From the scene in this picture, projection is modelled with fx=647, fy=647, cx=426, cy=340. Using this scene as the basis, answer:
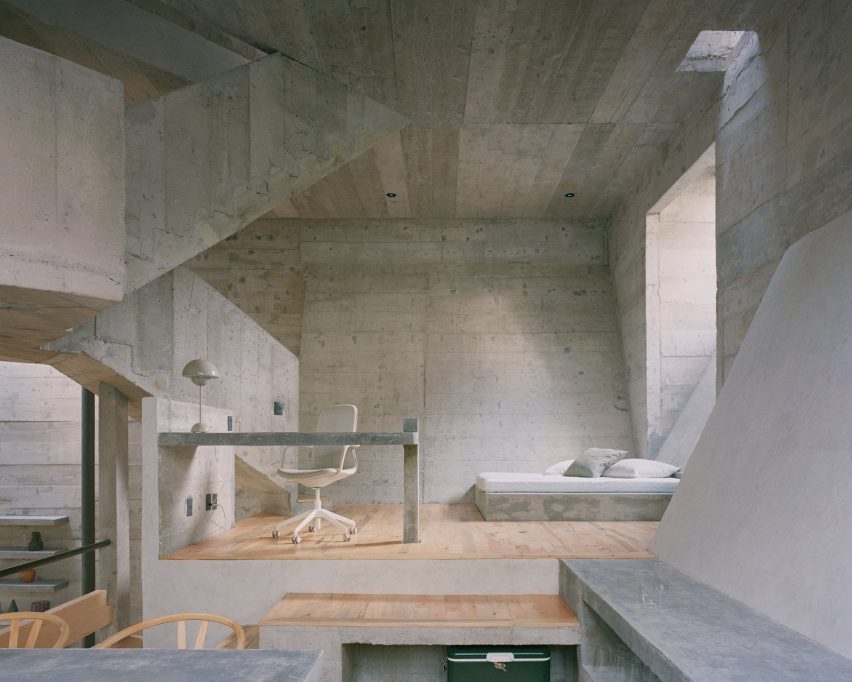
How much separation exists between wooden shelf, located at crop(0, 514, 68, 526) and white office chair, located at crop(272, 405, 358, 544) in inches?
133

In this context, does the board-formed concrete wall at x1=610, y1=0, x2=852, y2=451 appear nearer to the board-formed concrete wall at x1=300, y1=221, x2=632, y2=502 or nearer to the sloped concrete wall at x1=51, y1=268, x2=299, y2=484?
the board-formed concrete wall at x1=300, y1=221, x2=632, y2=502

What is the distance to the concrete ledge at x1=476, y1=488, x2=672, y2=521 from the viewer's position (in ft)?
17.7

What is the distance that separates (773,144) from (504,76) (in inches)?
75.3

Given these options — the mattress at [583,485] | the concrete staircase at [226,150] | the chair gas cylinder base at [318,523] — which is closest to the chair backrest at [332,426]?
the chair gas cylinder base at [318,523]

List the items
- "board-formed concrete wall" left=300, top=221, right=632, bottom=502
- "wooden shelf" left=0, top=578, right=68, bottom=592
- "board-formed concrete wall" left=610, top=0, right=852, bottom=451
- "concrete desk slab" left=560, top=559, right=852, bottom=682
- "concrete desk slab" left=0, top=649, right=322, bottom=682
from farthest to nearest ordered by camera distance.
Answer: "board-formed concrete wall" left=300, top=221, right=632, bottom=502
"wooden shelf" left=0, top=578, right=68, bottom=592
"board-formed concrete wall" left=610, top=0, right=852, bottom=451
"concrete desk slab" left=560, top=559, right=852, bottom=682
"concrete desk slab" left=0, top=649, right=322, bottom=682

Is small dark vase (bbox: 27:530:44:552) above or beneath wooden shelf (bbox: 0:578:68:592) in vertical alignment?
above

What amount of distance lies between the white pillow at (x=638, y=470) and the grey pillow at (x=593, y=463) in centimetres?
7

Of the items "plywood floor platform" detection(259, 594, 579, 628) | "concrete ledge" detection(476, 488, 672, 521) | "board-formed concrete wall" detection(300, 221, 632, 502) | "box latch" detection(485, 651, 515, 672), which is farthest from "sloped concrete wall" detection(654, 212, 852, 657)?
"board-formed concrete wall" detection(300, 221, 632, 502)

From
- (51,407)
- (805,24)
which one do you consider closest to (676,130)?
(805,24)

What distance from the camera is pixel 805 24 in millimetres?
3740

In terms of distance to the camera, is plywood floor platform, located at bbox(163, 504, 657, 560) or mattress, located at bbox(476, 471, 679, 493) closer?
plywood floor platform, located at bbox(163, 504, 657, 560)

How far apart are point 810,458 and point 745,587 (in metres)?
0.62

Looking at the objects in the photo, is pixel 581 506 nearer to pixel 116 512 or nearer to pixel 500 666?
pixel 500 666

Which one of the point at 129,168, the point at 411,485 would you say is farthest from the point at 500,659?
the point at 129,168
